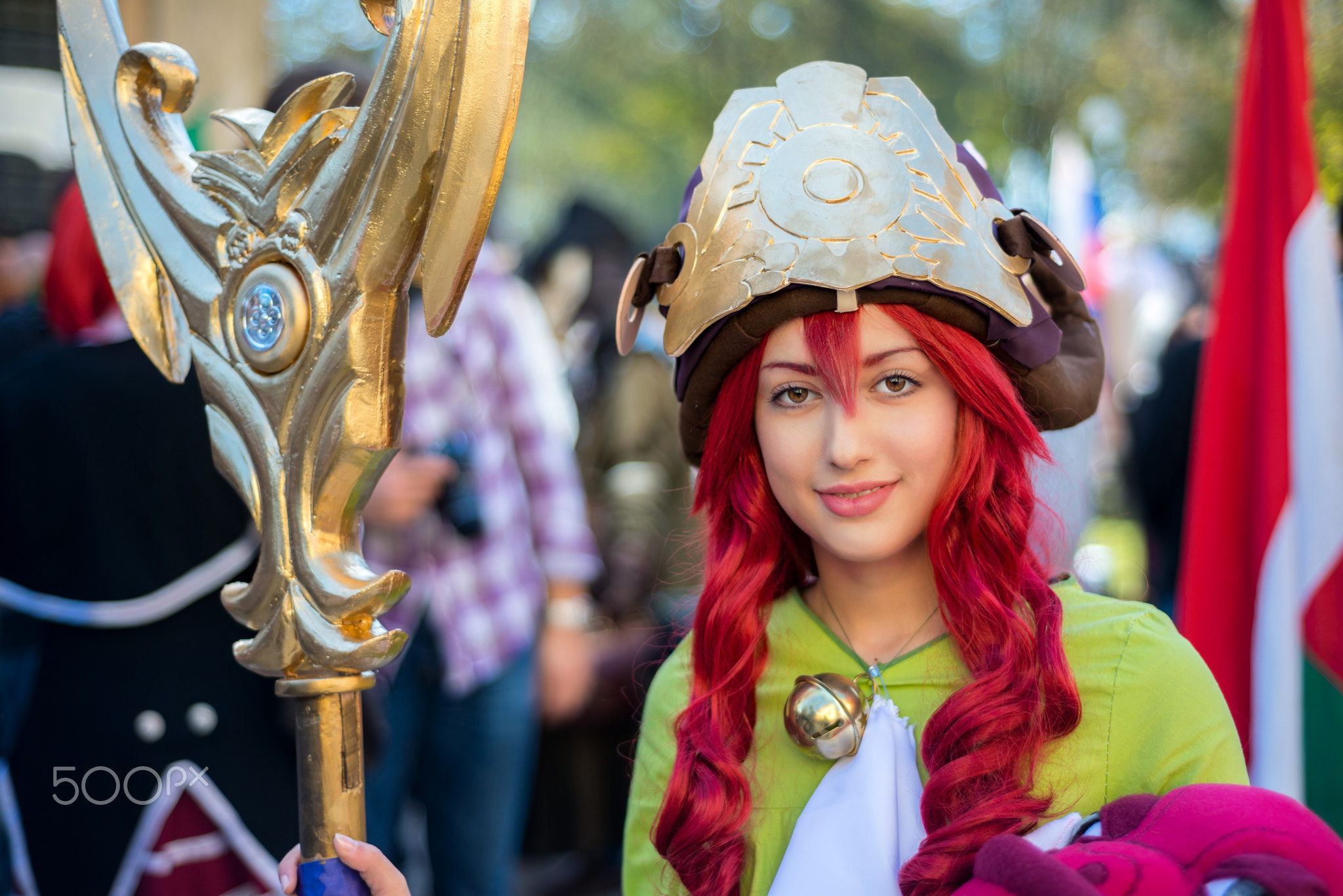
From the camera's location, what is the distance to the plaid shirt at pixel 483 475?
2629 mm

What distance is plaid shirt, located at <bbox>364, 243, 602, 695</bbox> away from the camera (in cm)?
263

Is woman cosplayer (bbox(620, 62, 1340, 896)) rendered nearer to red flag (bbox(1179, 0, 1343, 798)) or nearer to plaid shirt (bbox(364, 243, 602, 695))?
red flag (bbox(1179, 0, 1343, 798))

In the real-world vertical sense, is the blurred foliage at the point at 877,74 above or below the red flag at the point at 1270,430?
above

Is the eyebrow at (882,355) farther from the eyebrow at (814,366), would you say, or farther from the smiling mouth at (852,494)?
the smiling mouth at (852,494)

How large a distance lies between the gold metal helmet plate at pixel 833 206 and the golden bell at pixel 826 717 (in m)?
0.47

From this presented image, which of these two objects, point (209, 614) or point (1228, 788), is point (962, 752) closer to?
point (1228, 788)

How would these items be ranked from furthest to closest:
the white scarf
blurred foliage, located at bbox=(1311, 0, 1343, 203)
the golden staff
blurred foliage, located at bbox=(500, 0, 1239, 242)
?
1. blurred foliage, located at bbox=(500, 0, 1239, 242)
2. blurred foliage, located at bbox=(1311, 0, 1343, 203)
3. the white scarf
4. the golden staff

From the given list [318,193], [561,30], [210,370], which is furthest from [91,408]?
[561,30]

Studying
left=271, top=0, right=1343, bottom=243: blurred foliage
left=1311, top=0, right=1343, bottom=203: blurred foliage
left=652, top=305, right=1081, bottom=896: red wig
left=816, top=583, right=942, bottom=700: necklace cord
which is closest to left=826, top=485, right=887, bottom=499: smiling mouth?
left=652, top=305, right=1081, bottom=896: red wig

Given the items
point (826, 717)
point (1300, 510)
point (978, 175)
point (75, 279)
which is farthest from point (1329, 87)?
point (75, 279)

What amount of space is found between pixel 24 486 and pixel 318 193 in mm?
1306

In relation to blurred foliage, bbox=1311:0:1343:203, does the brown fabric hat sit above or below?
below

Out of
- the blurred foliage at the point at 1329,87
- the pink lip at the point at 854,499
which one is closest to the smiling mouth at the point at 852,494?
the pink lip at the point at 854,499

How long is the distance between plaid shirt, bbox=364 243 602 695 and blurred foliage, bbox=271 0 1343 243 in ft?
7.14
